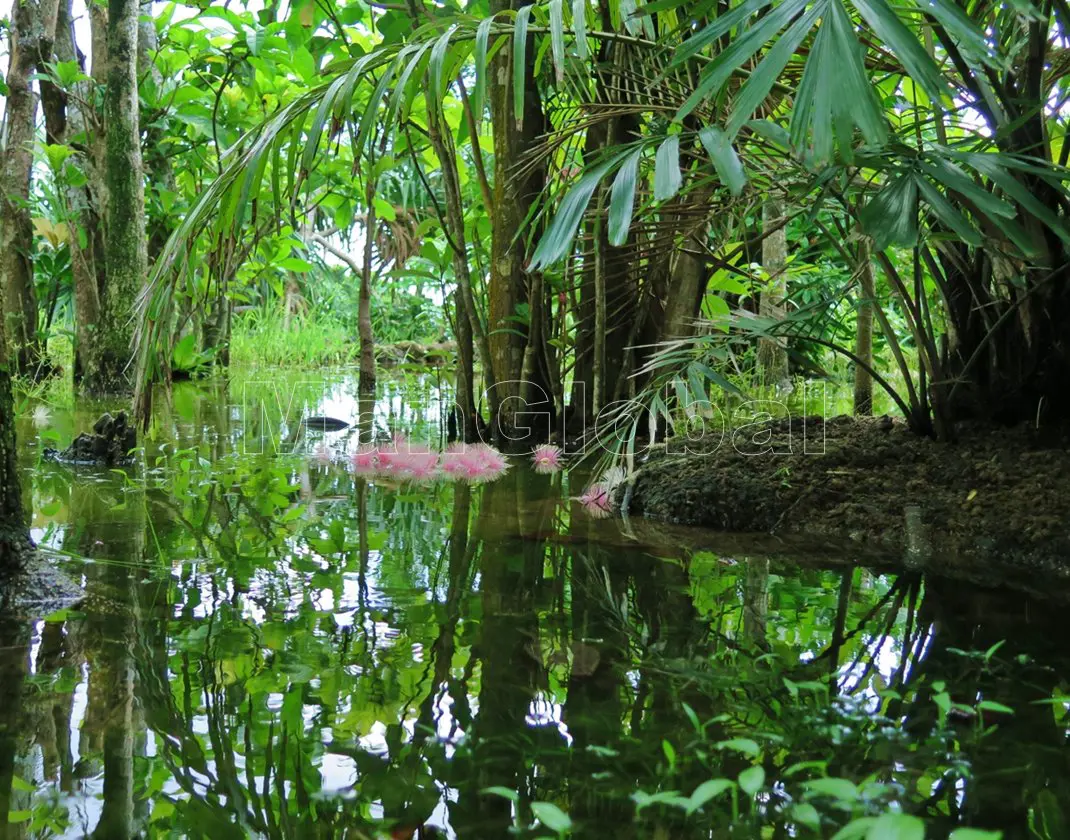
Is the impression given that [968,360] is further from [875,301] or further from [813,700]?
[813,700]

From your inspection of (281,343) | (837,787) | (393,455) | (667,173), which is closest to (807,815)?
(837,787)

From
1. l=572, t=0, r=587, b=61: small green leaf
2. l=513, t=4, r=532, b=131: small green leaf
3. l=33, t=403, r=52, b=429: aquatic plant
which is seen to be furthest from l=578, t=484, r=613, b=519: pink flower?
l=33, t=403, r=52, b=429: aquatic plant

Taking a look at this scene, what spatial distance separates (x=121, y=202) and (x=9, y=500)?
3541 mm

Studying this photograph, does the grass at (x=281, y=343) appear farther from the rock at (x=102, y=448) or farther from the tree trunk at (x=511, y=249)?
the tree trunk at (x=511, y=249)

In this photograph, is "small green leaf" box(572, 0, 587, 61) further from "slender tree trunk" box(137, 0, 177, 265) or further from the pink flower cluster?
"slender tree trunk" box(137, 0, 177, 265)

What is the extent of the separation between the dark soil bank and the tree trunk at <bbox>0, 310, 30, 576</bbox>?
4.18 feet

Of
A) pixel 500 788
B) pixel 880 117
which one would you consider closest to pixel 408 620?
pixel 500 788

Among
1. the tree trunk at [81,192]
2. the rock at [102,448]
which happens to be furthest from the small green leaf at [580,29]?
the tree trunk at [81,192]

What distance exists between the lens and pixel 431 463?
269 cm

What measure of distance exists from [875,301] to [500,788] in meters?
1.45

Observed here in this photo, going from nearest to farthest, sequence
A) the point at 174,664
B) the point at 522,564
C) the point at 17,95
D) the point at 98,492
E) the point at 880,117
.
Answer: the point at 880,117
the point at 174,664
the point at 522,564
the point at 98,492
the point at 17,95

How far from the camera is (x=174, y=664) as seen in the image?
3.90 feet

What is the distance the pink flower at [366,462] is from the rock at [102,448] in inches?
25.0

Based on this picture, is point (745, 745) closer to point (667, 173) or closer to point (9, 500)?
point (667, 173)
